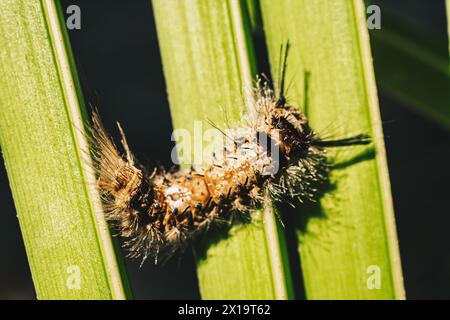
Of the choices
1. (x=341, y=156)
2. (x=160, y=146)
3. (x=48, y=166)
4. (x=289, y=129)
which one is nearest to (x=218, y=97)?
(x=289, y=129)

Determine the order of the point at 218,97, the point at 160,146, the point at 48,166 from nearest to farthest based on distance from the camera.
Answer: the point at 48,166, the point at 218,97, the point at 160,146

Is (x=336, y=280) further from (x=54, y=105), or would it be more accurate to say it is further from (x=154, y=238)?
(x=54, y=105)

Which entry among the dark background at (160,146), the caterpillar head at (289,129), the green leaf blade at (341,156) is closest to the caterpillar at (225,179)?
the caterpillar head at (289,129)

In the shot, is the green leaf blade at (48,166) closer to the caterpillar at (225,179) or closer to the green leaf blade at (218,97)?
the caterpillar at (225,179)

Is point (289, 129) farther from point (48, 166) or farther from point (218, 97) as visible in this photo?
point (48, 166)

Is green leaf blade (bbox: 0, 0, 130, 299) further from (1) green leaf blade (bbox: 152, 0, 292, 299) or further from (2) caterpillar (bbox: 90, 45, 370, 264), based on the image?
(1) green leaf blade (bbox: 152, 0, 292, 299)

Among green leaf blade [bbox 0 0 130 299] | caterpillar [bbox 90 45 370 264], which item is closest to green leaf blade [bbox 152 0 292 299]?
caterpillar [bbox 90 45 370 264]
